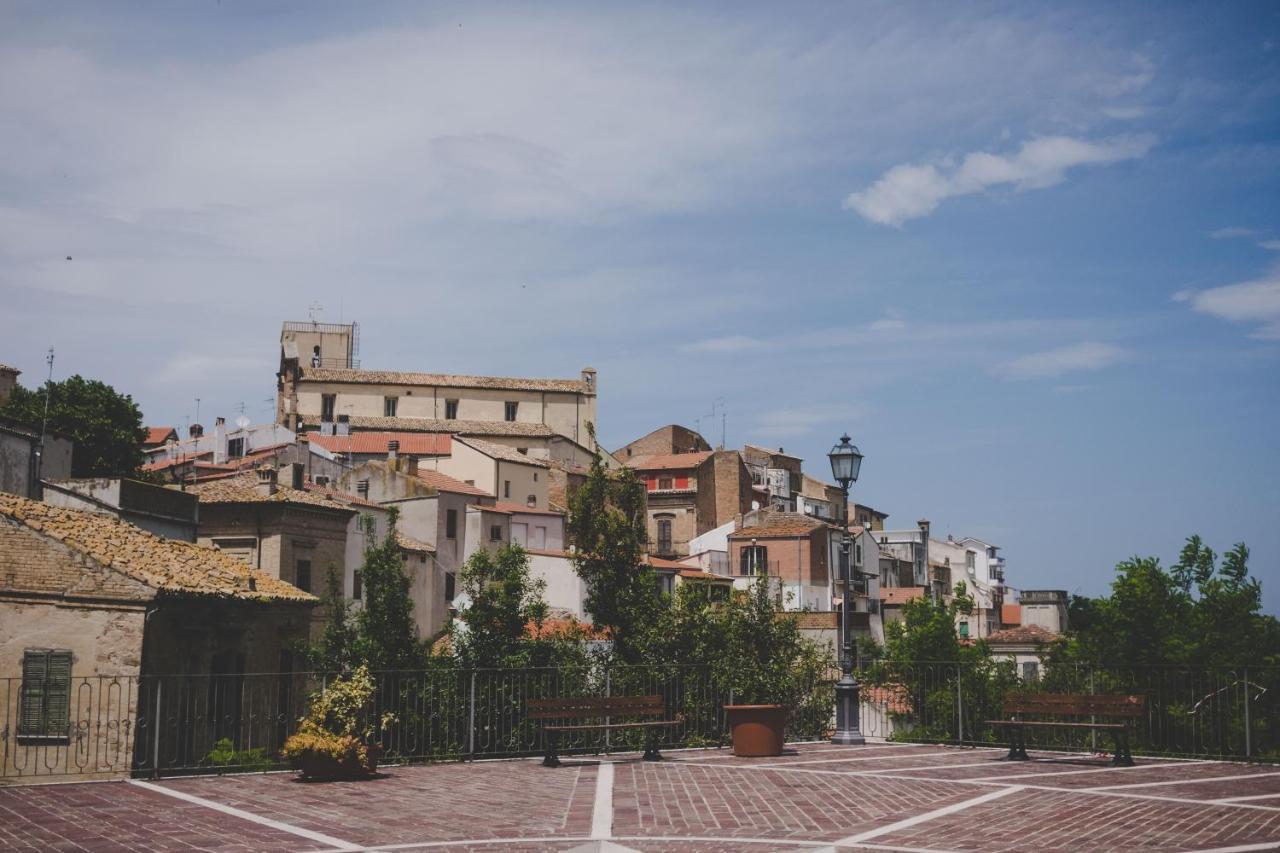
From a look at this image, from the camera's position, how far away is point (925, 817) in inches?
456

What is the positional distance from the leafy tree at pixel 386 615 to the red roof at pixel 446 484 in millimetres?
26850

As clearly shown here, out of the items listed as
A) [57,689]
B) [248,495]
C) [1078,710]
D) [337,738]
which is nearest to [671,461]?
[248,495]

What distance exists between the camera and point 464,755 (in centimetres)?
1766

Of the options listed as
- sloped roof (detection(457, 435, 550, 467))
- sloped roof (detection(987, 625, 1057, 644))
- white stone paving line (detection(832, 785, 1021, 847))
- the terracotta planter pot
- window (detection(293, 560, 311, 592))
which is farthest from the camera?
sloped roof (detection(457, 435, 550, 467))

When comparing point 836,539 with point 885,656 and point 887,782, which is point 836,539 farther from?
point 887,782

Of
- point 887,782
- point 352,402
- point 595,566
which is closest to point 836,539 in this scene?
point 352,402

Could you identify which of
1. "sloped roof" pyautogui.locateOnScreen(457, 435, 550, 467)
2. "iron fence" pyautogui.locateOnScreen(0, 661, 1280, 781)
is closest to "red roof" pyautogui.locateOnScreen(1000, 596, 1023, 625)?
"sloped roof" pyautogui.locateOnScreen(457, 435, 550, 467)

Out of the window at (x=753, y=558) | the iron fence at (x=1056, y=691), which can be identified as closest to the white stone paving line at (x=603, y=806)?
the iron fence at (x=1056, y=691)

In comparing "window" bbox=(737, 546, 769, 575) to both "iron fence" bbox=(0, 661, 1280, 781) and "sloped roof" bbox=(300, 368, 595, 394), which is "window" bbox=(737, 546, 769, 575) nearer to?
"sloped roof" bbox=(300, 368, 595, 394)

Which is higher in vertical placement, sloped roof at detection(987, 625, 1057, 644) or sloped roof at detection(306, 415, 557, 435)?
sloped roof at detection(306, 415, 557, 435)

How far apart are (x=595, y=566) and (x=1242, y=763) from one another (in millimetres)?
13406

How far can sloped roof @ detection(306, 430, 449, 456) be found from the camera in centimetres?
7306

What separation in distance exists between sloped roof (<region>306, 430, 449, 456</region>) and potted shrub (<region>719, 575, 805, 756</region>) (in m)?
49.0

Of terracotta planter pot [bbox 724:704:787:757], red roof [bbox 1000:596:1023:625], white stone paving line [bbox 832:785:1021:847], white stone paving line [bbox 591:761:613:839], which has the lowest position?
white stone paving line [bbox 591:761:613:839]
